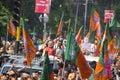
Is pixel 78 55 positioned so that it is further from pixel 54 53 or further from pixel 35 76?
pixel 54 53

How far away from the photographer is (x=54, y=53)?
59.7 ft

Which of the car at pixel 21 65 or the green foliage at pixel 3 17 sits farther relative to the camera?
the green foliage at pixel 3 17

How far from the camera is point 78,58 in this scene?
44.0ft

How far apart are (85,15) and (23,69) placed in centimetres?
4872

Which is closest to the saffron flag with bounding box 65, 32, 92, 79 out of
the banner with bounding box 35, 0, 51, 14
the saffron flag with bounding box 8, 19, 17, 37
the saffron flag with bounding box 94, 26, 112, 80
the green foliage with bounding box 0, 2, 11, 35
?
the saffron flag with bounding box 94, 26, 112, 80

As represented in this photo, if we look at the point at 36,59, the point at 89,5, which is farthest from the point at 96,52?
the point at 89,5

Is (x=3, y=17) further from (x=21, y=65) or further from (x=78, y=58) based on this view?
(x=78, y=58)

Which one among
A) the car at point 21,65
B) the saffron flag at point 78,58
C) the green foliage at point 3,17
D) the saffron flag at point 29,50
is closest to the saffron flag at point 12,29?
the green foliage at point 3,17

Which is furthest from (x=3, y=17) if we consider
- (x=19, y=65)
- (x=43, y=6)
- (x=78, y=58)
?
(x=78, y=58)

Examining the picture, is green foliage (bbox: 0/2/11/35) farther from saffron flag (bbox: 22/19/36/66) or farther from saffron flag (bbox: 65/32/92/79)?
saffron flag (bbox: 65/32/92/79)

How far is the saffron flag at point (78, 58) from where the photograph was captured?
43.2ft

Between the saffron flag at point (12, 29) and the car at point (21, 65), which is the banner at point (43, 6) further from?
the car at point (21, 65)

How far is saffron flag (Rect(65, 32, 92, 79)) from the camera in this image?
1316 cm

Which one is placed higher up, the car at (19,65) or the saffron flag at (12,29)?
the car at (19,65)
